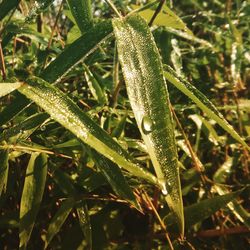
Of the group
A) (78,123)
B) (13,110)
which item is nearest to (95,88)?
(13,110)

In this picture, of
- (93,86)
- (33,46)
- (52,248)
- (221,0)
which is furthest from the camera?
(221,0)

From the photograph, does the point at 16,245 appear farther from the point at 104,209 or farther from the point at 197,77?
the point at 197,77

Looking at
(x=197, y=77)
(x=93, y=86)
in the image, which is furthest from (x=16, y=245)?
(x=197, y=77)

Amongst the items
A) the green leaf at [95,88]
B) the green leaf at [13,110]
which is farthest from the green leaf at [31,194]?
the green leaf at [95,88]

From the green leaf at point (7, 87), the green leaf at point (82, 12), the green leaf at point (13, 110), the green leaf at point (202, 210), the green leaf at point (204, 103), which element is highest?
the green leaf at point (82, 12)

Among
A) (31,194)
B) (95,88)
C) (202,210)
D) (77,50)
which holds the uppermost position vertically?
(77,50)

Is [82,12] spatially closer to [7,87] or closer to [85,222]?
[7,87]

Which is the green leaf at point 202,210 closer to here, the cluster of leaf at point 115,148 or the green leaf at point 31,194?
the cluster of leaf at point 115,148
